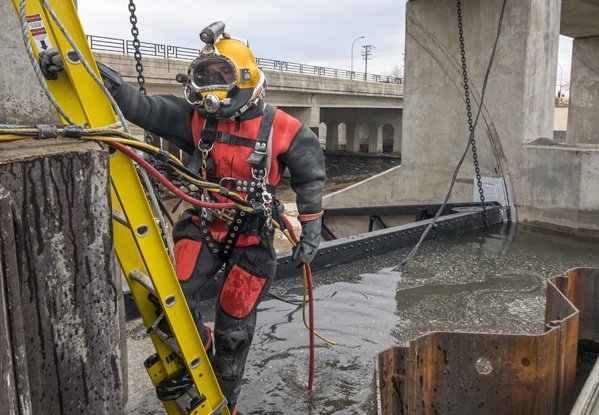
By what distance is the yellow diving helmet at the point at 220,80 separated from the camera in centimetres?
316

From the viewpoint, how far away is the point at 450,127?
1145 centimetres

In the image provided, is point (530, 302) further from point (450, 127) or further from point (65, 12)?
point (450, 127)

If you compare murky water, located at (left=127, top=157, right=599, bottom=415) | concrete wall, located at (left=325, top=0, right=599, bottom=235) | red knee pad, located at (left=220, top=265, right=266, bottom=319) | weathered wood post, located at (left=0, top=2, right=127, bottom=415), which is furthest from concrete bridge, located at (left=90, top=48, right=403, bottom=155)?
weathered wood post, located at (left=0, top=2, right=127, bottom=415)

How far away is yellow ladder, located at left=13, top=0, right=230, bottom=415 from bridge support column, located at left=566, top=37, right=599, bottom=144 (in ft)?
63.5

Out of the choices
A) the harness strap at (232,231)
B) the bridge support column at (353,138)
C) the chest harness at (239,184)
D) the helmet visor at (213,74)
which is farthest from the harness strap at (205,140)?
the bridge support column at (353,138)

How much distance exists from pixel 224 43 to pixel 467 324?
3287 millimetres

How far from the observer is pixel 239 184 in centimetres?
324

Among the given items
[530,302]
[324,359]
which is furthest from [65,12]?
[530,302]

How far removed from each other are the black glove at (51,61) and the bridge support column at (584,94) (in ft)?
65.1

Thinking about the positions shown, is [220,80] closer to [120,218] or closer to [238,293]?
[120,218]

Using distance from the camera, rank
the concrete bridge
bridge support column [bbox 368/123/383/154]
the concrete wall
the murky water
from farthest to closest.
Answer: bridge support column [bbox 368/123/383/154] < the concrete bridge < the concrete wall < the murky water

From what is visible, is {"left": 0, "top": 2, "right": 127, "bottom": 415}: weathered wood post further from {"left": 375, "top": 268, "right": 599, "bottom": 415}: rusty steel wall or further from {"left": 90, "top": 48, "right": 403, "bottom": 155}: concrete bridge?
{"left": 90, "top": 48, "right": 403, "bottom": 155}: concrete bridge

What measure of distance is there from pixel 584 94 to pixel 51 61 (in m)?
21.0

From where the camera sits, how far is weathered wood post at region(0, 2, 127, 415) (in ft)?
5.52
